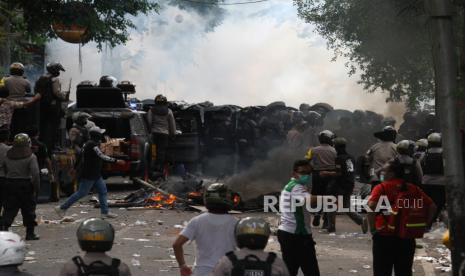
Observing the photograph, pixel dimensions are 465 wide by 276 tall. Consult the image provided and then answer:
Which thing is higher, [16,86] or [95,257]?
[16,86]

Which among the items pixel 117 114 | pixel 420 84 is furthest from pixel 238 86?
pixel 117 114

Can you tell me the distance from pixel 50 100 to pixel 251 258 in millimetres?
12530

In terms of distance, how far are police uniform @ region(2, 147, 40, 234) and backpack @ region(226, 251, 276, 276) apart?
24.2ft

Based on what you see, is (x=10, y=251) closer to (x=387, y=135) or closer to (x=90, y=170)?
(x=90, y=170)

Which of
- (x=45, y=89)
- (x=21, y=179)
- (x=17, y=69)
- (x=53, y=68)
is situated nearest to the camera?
(x=21, y=179)

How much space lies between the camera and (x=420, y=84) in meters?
32.1

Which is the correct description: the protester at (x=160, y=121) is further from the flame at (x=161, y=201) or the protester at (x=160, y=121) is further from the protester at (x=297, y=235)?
the protester at (x=297, y=235)

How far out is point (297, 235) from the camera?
28.1ft

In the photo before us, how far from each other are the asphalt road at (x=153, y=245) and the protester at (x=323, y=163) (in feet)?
2.26

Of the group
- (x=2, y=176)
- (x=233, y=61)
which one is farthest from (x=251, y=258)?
(x=233, y=61)

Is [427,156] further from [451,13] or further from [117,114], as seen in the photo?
[117,114]

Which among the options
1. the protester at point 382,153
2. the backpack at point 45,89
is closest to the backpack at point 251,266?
the protester at point 382,153

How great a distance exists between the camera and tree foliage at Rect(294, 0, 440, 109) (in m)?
26.7

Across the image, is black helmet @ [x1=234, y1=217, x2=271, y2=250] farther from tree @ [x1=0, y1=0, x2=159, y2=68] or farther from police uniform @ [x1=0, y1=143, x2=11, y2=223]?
tree @ [x1=0, y1=0, x2=159, y2=68]
